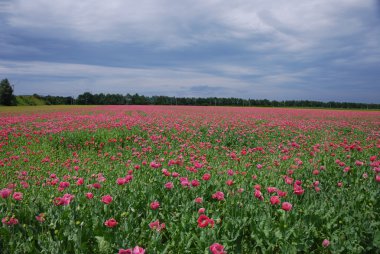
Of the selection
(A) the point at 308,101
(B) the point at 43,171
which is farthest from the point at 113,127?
(A) the point at 308,101

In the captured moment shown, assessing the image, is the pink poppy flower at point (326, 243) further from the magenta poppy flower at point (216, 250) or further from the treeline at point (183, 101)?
the treeline at point (183, 101)

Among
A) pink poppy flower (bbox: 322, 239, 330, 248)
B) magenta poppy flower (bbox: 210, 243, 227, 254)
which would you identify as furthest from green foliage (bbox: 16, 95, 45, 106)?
pink poppy flower (bbox: 322, 239, 330, 248)

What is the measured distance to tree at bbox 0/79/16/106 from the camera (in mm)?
63344

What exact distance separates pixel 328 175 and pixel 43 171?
5.77 meters

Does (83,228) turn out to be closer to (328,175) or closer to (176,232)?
(176,232)

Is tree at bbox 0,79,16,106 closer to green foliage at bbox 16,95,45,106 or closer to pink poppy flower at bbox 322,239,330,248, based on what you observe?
green foliage at bbox 16,95,45,106

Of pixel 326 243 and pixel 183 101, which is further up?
pixel 183 101

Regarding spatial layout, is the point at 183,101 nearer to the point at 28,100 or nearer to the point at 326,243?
the point at 28,100

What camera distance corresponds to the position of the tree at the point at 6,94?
208ft

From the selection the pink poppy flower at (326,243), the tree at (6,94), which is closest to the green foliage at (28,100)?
the tree at (6,94)

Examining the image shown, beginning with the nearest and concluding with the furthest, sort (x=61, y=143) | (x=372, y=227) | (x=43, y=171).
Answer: (x=372, y=227), (x=43, y=171), (x=61, y=143)

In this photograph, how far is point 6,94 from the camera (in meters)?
63.8

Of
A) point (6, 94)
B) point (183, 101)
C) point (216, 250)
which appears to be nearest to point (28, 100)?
point (6, 94)

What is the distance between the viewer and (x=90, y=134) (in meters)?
10.5
